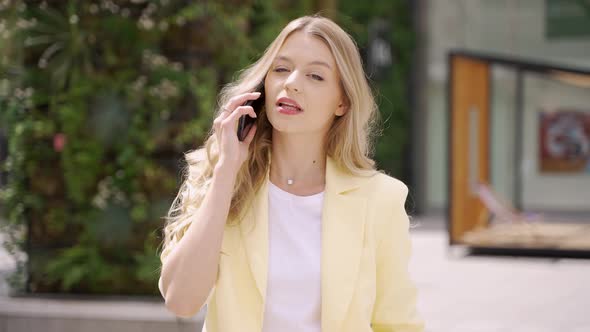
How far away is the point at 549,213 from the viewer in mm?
18938

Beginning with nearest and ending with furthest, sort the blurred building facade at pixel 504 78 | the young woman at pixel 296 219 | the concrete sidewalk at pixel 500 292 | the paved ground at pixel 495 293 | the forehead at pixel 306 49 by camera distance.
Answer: the young woman at pixel 296 219, the forehead at pixel 306 49, the paved ground at pixel 495 293, the concrete sidewalk at pixel 500 292, the blurred building facade at pixel 504 78

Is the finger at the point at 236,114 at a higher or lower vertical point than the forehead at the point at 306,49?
lower

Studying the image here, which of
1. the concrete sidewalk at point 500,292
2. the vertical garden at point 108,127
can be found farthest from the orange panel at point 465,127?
the vertical garden at point 108,127

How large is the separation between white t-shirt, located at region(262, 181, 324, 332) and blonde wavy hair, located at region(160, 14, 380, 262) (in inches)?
4.2

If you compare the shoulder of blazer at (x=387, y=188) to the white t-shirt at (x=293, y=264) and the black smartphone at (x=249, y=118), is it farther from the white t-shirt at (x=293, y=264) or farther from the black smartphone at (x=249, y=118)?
the black smartphone at (x=249, y=118)

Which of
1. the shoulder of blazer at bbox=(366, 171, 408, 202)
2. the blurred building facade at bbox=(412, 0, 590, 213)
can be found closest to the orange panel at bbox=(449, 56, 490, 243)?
the blurred building facade at bbox=(412, 0, 590, 213)

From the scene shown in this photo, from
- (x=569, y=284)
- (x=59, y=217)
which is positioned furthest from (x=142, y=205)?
(x=569, y=284)

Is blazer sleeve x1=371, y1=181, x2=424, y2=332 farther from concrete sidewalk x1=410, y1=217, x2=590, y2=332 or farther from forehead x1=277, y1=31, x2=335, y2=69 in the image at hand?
concrete sidewalk x1=410, y1=217, x2=590, y2=332

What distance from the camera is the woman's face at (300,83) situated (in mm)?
2162

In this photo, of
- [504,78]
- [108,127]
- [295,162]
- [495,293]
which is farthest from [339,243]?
[504,78]

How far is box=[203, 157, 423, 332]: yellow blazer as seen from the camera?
6.81 feet

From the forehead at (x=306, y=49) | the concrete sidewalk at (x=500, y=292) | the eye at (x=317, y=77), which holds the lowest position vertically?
the concrete sidewalk at (x=500, y=292)

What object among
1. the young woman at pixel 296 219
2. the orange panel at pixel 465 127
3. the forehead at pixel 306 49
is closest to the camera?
the young woman at pixel 296 219

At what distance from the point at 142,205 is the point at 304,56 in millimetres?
3428
